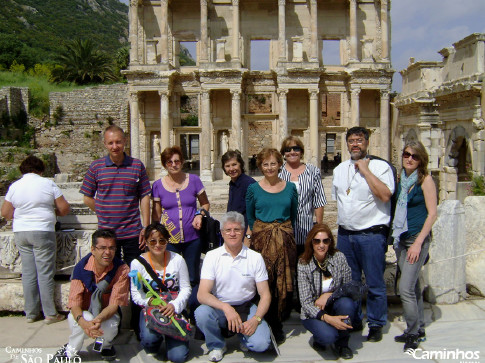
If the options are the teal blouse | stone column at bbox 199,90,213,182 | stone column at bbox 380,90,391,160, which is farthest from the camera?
stone column at bbox 380,90,391,160

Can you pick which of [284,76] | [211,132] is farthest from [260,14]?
[211,132]

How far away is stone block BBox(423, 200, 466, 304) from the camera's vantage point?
5879 mm

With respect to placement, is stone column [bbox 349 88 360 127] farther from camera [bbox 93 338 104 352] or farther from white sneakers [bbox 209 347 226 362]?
camera [bbox 93 338 104 352]

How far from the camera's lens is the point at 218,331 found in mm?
4621

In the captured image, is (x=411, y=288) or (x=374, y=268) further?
(x=374, y=268)

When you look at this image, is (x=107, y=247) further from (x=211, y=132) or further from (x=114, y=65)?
(x=114, y=65)

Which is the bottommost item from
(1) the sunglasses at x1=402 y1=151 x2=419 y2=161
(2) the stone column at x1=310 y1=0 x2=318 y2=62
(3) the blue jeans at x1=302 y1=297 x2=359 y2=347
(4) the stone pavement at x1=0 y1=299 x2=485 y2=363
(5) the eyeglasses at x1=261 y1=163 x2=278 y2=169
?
(4) the stone pavement at x1=0 y1=299 x2=485 y2=363

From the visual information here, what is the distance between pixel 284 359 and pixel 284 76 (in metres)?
19.1

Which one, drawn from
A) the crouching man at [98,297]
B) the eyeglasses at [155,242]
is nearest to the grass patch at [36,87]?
the crouching man at [98,297]

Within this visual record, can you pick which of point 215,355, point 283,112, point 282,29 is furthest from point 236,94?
point 215,355

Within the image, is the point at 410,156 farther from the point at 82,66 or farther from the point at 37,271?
the point at 82,66

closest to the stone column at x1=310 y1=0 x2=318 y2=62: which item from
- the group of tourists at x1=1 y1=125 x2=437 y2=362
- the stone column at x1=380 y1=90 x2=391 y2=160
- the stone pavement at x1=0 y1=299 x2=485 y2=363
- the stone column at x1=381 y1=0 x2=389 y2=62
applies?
the stone column at x1=381 y1=0 x2=389 y2=62

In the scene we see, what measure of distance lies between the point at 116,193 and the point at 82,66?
34.3 m

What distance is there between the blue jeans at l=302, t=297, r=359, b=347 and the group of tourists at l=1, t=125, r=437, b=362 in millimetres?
11
